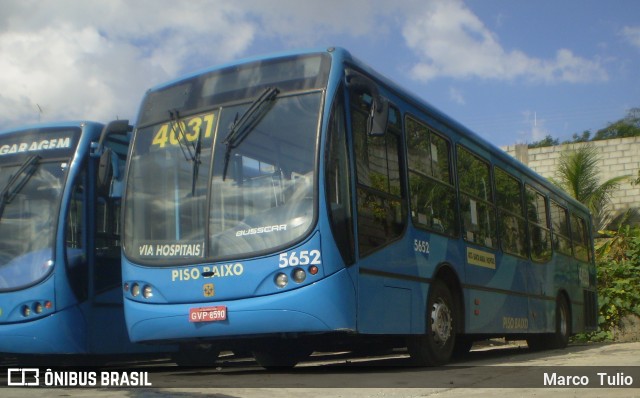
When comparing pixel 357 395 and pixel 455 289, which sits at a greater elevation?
pixel 455 289

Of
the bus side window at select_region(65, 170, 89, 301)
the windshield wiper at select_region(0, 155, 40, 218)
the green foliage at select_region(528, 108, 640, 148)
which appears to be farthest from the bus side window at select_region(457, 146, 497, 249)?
the green foliage at select_region(528, 108, 640, 148)

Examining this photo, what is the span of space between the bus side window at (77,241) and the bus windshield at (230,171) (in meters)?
1.37

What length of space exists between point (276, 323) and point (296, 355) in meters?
2.58

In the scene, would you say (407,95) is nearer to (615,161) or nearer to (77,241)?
(77,241)

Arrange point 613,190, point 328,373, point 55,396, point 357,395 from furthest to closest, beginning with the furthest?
point 613,190
point 328,373
point 55,396
point 357,395

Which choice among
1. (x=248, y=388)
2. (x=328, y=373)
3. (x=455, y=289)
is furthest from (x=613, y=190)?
(x=248, y=388)

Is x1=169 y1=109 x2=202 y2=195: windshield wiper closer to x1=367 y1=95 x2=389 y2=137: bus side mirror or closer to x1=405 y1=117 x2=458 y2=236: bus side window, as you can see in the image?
x1=367 y1=95 x2=389 y2=137: bus side mirror

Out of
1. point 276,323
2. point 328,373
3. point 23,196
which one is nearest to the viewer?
point 276,323

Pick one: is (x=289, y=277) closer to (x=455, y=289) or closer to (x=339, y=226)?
(x=339, y=226)

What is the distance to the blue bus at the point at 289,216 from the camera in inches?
292

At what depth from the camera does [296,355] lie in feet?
32.3

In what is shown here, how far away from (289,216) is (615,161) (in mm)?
A: 22021

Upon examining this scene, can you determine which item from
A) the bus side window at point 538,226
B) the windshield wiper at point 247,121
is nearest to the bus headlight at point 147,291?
the windshield wiper at point 247,121

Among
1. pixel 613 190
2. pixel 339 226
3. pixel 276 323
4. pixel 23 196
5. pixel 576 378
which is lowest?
pixel 576 378
